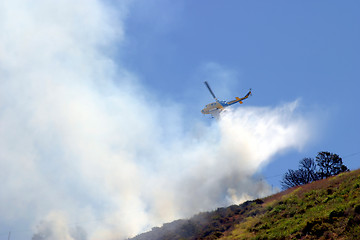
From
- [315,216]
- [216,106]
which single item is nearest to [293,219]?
[315,216]

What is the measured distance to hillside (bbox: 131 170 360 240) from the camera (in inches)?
1048

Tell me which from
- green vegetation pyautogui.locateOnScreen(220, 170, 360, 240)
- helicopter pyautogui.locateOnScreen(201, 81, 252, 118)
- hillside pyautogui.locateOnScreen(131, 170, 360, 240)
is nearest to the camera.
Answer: green vegetation pyautogui.locateOnScreen(220, 170, 360, 240)

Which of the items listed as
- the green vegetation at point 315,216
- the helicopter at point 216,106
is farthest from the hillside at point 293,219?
the helicopter at point 216,106

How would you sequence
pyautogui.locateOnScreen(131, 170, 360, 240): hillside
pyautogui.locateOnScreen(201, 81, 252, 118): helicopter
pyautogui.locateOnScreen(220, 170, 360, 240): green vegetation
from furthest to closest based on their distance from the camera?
pyautogui.locateOnScreen(201, 81, 252, 118): helicopter, pyautogui.locateOnScreen(131, 170, 360, 240): hillside, pyautogui.locateOnScreen(220, 170, 360, 240): green vegetation

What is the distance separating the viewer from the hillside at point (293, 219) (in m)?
26.6

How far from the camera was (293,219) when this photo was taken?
111 ft

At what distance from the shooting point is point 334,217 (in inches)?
1091

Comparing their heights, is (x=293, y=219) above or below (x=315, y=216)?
above

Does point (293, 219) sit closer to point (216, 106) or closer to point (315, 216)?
point (315, 216)

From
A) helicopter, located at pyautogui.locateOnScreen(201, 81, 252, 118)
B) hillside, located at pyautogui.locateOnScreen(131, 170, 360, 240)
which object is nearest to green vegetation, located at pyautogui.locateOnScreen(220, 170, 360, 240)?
hillside, located at pyautogui.locateOnScreen(131, 170, 360, 240)

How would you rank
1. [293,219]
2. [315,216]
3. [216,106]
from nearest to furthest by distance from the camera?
[315,216] < [293,219] < [216,106]

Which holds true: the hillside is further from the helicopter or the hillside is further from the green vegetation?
the helicopter

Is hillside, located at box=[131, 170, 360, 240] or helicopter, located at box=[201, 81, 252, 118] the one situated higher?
helicopter, located at box=[201, 81, 252, 118]

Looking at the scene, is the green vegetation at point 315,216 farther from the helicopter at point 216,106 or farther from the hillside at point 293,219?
the helicopter at point 216,106
